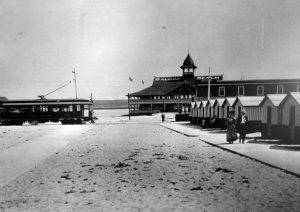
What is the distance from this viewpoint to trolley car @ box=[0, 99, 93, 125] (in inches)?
1791

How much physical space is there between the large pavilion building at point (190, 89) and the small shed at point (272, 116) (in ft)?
74.5

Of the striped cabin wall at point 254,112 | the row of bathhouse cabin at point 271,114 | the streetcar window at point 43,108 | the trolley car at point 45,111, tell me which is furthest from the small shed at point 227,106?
the streetcar window at point 43,108

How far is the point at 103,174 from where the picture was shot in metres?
10.1

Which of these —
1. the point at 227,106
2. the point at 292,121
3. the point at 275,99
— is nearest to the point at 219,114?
the point at 227,106

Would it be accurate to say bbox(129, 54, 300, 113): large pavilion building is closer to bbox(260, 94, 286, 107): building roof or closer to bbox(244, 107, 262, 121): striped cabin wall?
bbox(244, 107, 262, 121): striped cabin wall

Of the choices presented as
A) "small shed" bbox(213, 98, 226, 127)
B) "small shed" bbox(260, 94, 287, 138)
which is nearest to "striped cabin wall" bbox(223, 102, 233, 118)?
"small shed" bbox(213, 98, 226, 127)

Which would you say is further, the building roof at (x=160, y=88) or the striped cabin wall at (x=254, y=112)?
the building roof at (x=160, y=88)

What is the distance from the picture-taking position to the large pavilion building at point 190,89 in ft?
178

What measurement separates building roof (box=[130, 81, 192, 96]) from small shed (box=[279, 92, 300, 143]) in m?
53.0

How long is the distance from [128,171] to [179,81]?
71.5m

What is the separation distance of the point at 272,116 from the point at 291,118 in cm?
235

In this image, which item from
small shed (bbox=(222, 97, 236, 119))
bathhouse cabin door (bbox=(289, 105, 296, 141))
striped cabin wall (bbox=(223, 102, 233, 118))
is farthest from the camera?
striped cabin wall (bbox=(223, 102, 233, 118))

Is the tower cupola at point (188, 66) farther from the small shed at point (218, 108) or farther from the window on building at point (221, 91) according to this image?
the small shed at point (218, 108)

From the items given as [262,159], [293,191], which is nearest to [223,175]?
[293,191]
